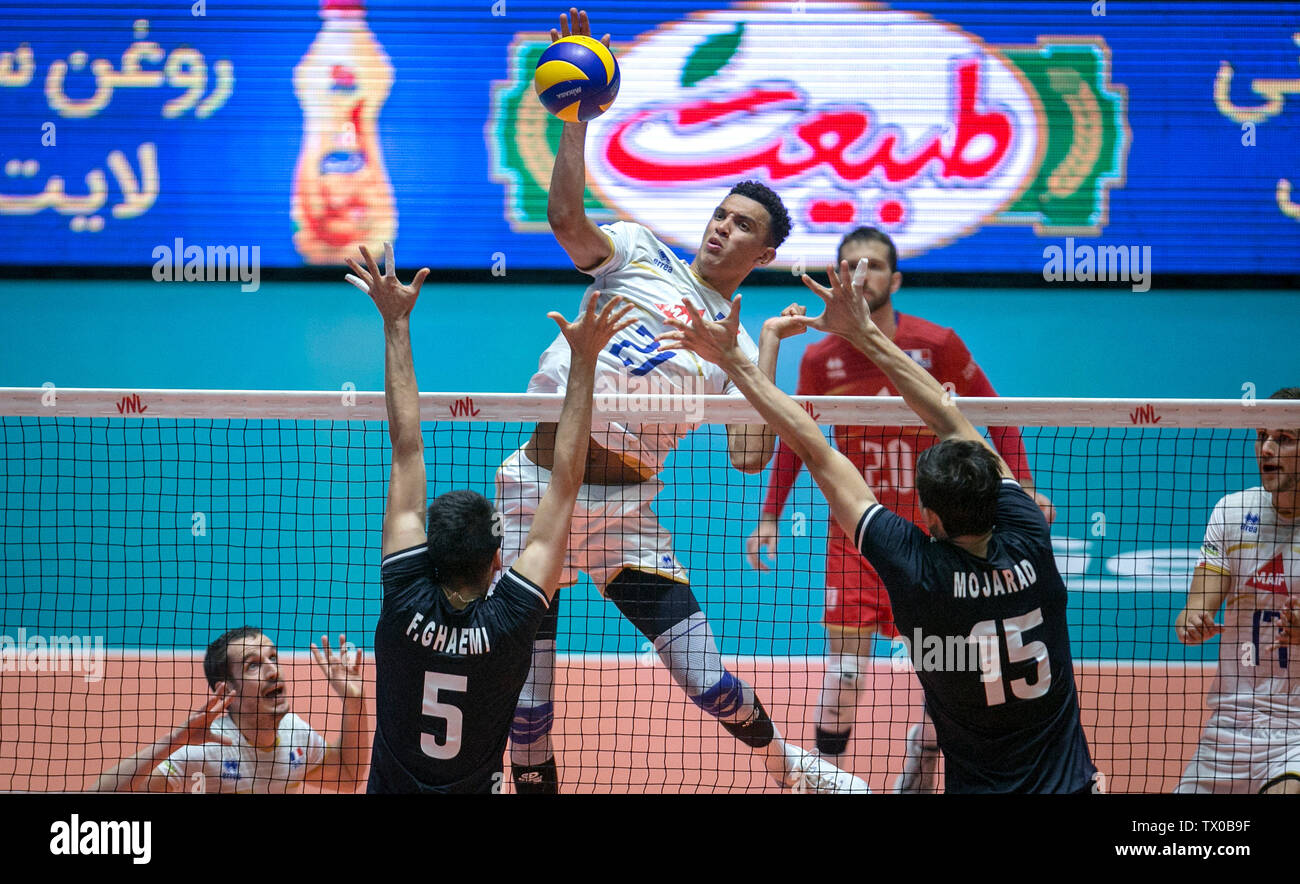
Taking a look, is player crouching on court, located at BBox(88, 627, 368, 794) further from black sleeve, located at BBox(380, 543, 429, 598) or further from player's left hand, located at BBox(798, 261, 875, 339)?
player's left hand, located at BBox(798, 261, 875, 339)

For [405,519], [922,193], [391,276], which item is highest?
[922,193]

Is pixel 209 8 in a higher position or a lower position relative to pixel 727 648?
higher

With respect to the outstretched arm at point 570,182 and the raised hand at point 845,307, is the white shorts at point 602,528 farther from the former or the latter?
the raised hand at point 845,307

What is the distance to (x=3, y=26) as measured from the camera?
8.87m

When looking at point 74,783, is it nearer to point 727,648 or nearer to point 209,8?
point 727,648

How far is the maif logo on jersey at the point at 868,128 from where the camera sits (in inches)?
350

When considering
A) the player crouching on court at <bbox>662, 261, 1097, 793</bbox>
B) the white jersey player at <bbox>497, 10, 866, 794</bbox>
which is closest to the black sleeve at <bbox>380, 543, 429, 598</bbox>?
the white jersey player at <bbox>497, 10, 866, 794</bbox>

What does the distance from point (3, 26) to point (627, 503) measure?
7.09 m

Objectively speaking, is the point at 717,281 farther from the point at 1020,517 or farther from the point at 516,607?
the point at 516,607

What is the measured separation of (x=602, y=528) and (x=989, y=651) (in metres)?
1.89

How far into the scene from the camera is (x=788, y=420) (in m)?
3.72

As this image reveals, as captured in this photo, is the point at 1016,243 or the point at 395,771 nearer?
the point at 395,771

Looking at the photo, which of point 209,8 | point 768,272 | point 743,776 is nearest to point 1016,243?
point 768,272

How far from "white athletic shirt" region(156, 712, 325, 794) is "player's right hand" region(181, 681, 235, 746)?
Answer: 0.15ft
